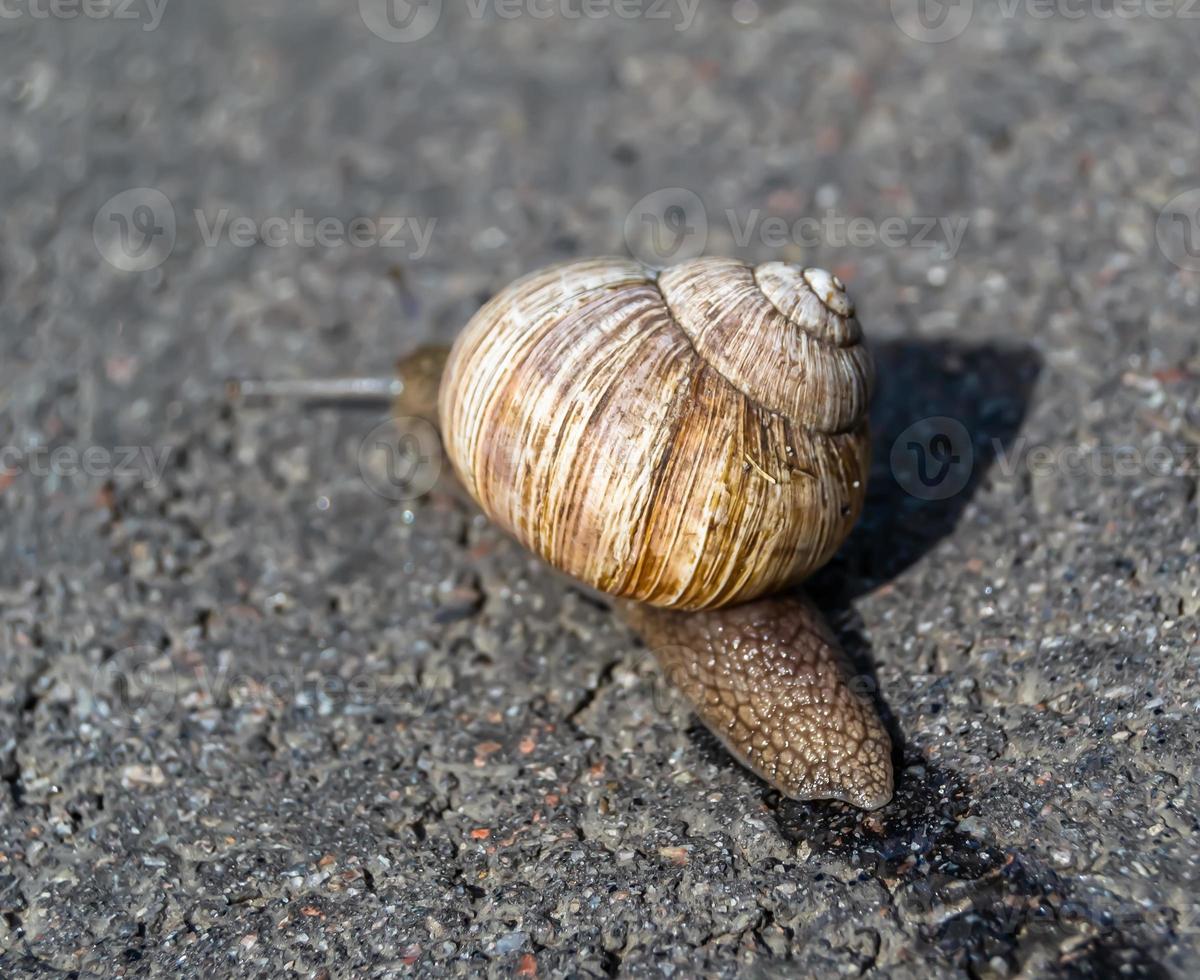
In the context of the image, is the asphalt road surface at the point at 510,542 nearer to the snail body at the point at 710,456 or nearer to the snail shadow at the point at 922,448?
the snail shadow at the point at 922,448

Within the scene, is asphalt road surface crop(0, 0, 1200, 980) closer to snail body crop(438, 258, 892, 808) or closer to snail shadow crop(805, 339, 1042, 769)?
snail shadow crop(805, 339, 1042, 769)

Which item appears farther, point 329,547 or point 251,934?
point 329,547

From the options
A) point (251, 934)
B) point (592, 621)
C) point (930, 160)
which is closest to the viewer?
point (251, 934)

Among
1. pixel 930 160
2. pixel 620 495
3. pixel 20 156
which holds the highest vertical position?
pixel 930 160

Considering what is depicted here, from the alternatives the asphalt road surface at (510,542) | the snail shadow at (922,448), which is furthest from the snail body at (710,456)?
the snail shadow at (922,448)

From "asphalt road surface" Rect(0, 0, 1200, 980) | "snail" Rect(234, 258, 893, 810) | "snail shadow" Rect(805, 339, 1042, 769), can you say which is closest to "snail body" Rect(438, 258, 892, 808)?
"snail" Rect(234, 258, 893, 810)

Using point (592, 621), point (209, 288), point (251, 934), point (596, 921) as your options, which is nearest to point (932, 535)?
point (592, 621)

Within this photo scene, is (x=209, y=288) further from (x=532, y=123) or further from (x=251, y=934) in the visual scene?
(x=251, y=934)

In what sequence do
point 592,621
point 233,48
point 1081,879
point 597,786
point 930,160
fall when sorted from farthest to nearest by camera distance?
point 233,48 < point 930,160 < point 592,621 < point 597,786 < point 1081,879
